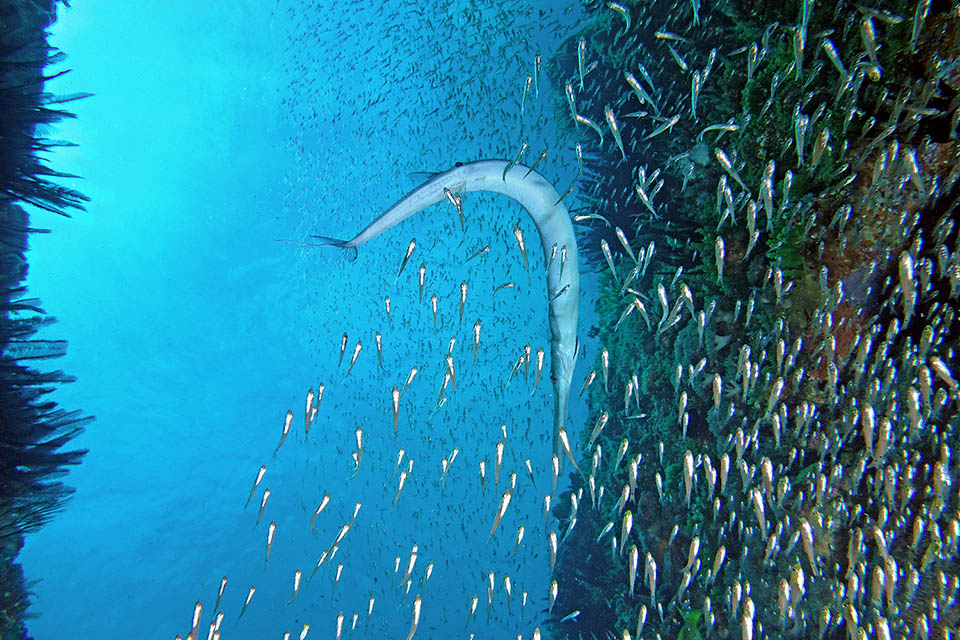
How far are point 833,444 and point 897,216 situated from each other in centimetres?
181

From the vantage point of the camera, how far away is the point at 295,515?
25.3 m

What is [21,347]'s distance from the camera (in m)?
3.69

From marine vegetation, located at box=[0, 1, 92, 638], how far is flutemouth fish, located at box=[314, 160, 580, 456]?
7.87 feet

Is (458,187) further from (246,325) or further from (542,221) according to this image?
(246,325)

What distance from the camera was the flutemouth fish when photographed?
3338 mm

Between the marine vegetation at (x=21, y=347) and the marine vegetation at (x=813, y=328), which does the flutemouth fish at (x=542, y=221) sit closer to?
the marine vegetation at (x=813, y=328)

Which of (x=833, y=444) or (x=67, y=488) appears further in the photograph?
(x=67, y=488)

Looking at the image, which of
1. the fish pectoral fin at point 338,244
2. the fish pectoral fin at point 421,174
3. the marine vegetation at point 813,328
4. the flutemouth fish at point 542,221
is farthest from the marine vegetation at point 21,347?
the marine vegetation at point 813,328

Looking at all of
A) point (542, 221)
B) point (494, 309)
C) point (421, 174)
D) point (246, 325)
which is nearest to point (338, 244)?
point (421, 174)

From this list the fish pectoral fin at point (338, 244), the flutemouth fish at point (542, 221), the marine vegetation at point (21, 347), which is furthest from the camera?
the marine vegetation at point (21, 347)

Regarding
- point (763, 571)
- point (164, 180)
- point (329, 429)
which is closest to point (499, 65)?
point (763, 571)

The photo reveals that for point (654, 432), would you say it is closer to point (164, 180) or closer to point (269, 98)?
point (269, 98)

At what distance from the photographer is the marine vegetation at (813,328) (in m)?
3.17

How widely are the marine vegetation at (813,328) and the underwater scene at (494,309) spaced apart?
0.09 ft
